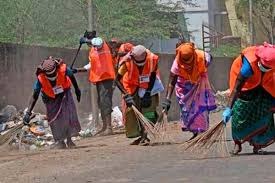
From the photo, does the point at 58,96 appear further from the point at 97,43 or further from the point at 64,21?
the point at 64,21

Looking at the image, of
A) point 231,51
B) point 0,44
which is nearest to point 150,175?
point 0,44

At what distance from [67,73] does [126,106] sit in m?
0.99

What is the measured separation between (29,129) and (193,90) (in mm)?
3381

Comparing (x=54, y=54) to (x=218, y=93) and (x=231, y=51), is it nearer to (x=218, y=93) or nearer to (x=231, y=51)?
(x=218, y=93)

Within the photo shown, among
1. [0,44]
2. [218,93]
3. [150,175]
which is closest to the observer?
[150,175]

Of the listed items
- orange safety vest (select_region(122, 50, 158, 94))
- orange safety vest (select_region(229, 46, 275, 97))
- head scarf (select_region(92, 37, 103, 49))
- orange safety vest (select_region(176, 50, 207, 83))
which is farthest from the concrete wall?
orange safety vest (select_region(229, 46, 275, 97))

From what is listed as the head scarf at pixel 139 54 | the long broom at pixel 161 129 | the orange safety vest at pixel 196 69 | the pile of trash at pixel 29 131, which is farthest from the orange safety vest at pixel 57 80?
the orange safety vest at pixel 196 69

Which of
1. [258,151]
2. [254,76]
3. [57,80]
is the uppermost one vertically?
[254,76]

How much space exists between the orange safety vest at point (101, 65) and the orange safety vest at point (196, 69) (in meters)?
2.83

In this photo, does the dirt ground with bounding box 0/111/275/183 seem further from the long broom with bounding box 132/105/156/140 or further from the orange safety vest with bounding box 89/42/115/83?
the orange safety vest with bounding box 89/42/115/83

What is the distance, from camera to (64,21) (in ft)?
67.7

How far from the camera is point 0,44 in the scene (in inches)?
540

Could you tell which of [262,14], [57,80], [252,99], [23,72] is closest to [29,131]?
[23,72]

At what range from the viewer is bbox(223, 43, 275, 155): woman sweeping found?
9.34 meters
